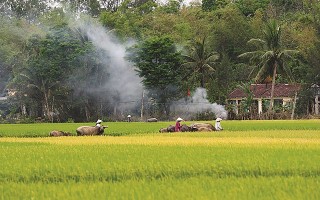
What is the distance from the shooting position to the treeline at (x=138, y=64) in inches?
1510

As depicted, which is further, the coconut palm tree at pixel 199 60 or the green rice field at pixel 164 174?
the coconut palm tree at pixel 199 60

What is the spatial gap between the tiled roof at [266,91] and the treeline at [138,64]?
58cm

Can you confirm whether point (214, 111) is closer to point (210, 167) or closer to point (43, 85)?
point (43, 85)

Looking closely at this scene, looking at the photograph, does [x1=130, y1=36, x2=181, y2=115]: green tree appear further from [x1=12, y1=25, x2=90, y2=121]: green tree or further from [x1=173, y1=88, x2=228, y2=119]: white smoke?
[x1=12, y1=25, x2=90, y2=121]: green tree

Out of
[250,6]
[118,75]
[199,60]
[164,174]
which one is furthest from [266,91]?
[164,174]

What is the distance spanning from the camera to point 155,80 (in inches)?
1492

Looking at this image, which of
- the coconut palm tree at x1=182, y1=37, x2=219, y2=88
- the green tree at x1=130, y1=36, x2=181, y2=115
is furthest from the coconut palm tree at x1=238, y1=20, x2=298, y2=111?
the green tree at x1=130, y1=36, x2=181, y2=115

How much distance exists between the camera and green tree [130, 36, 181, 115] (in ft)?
125

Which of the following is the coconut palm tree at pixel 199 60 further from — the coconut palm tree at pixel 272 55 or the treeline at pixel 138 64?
the coconut palm tree at pixel 272 55

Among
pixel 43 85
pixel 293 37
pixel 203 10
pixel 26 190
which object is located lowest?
pixel 26 190

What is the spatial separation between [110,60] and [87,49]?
1.77 m

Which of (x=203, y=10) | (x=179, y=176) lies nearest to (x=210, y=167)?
(x=179, y=176)

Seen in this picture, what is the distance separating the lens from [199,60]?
42.2m

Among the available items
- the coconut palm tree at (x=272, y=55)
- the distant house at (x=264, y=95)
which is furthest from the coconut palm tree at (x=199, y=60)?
the coconut palm tree at (x=272, y=55)
